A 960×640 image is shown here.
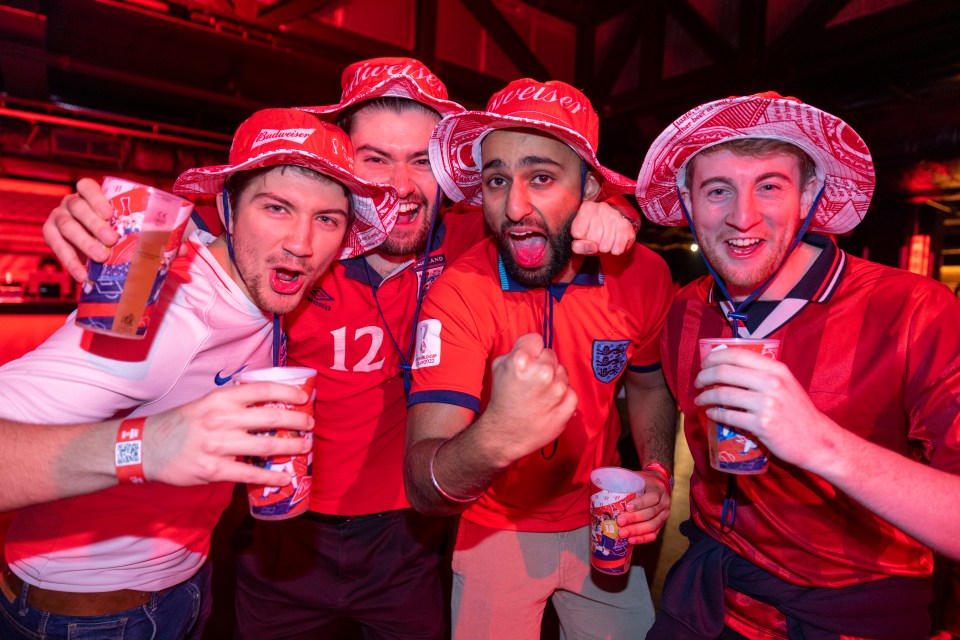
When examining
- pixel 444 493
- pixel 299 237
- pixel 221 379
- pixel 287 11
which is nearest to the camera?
pixel 444 493

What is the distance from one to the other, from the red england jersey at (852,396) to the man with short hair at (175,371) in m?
1.63

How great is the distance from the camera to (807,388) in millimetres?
1772

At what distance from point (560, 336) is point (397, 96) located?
131 cm

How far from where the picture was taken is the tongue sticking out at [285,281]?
1.92 meters

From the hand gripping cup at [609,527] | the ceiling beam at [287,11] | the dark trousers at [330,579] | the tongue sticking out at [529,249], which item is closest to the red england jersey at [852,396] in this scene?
the hand gripping cup at [609,527]

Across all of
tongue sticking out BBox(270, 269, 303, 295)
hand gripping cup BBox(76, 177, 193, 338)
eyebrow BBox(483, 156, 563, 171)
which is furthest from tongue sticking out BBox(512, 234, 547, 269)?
hand gripping cup BBox(76, 177, 193, 338)

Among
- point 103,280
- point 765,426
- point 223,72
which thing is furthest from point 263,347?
point 223,72

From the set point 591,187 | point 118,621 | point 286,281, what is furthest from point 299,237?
point 118,621

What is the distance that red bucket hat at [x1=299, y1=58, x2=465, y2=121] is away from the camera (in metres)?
2.37

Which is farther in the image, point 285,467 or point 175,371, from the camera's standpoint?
point 175,371

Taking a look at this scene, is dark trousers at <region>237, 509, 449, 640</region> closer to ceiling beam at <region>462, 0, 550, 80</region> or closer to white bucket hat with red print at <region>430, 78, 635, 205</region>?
white bucket hat with red print at <region>430, 78, 635, 205</region>

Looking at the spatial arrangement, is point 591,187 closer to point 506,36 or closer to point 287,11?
point 287,11

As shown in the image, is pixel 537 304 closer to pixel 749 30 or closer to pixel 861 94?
pixel 749 30

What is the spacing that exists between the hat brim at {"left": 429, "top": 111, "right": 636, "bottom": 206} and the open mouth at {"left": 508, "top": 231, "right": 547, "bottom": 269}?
37 centimetres
